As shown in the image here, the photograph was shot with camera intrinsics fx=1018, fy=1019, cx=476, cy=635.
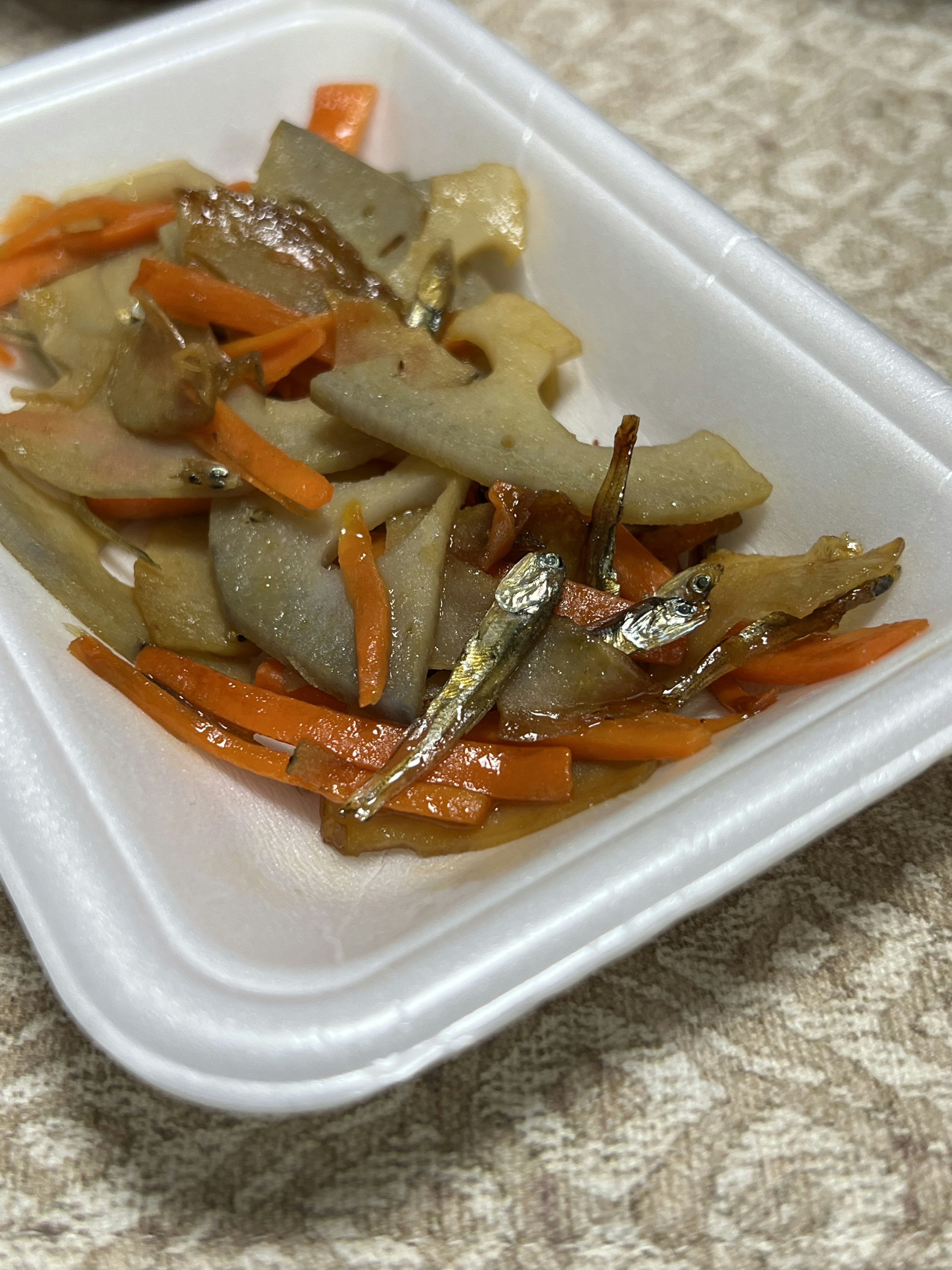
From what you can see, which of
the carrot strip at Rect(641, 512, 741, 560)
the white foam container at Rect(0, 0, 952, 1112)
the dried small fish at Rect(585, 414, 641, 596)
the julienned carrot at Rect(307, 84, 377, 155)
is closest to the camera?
the white foam container at Rect(0, 0, 952, 1112)

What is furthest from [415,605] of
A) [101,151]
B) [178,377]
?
[101,151]

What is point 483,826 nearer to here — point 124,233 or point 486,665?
point 486,665

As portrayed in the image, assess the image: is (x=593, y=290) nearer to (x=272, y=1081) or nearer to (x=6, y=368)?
(x=6, y=368)

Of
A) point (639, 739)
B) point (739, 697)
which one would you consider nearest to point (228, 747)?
point (639, 739)

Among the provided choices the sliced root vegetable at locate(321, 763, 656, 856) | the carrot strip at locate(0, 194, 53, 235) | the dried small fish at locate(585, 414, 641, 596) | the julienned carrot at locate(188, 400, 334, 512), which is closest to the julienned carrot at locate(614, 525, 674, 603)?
the dried small fish at locate(585, 414, 641, 596)

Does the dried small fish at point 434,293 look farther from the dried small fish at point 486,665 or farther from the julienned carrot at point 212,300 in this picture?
the dried small fish at point 486,665

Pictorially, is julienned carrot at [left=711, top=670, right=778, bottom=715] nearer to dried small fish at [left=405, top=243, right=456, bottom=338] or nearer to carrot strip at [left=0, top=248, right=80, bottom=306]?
dried small fish at [left=405, top=243, right=456, bottom=338]
